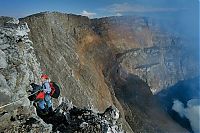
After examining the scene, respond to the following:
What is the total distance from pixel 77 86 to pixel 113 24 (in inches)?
1108

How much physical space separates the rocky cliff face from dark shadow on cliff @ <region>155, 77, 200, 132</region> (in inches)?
54.2

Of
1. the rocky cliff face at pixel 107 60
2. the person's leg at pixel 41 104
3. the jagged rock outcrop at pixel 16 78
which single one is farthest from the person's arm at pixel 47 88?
the rocky cliff face at pixel 107 60

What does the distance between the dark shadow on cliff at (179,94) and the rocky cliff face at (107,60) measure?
138 centimetres

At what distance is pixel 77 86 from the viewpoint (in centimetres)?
4203

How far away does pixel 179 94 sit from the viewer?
74.5 m

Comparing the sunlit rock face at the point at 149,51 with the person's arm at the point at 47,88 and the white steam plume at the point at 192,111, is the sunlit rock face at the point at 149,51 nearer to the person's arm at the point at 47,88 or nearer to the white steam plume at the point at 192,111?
the white steam plume at the point at 192,111

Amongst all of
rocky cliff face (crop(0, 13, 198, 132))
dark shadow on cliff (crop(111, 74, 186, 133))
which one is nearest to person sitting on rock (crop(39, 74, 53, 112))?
rocky cliff face (crop(0, 13, 198, 132))

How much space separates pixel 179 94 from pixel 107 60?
874 inches

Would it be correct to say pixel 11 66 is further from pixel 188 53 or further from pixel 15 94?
pixel 188 53

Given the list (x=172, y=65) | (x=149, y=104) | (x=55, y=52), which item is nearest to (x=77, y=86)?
(x=55, y=52)

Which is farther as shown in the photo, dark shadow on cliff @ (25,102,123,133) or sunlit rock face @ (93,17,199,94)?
sunlit rock face @ (93,17,199,94)

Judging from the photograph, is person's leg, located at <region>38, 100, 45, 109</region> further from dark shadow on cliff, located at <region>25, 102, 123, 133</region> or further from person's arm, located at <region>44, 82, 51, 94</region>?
person's arm, located at <region>44, 82, 51, 94</region>

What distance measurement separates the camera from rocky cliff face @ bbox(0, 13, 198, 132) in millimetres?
40353

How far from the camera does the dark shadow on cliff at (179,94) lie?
209 feet
